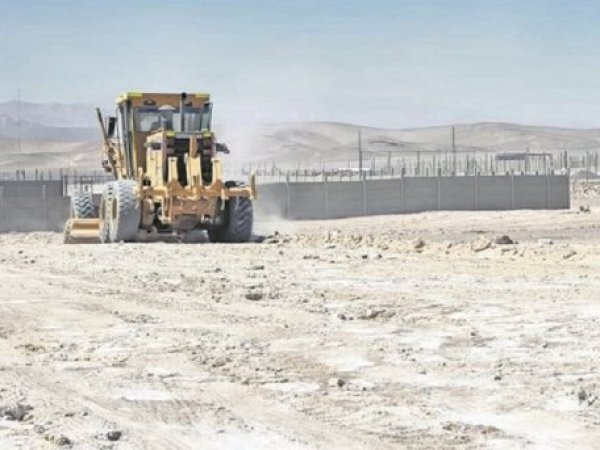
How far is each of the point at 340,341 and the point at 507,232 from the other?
21824 millimetres

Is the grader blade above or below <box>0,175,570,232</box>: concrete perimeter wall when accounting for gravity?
below

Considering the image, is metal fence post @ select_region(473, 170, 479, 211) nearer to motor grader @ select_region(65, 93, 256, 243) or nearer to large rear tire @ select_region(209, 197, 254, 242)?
motor grader @ select_region(65, 93, 256, 243)

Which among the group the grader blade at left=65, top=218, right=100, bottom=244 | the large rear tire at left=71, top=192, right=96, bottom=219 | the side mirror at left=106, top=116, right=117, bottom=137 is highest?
the side mirror at left=106, top=116, right=117, bottom=137

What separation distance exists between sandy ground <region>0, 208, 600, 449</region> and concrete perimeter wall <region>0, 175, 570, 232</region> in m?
24.4

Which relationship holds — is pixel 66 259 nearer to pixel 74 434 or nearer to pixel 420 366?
pixel 420 366

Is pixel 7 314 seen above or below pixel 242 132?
below

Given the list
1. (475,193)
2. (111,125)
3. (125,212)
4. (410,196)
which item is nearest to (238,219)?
(125,212)

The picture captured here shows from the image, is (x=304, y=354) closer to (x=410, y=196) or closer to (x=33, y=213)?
(x=33, y=213)

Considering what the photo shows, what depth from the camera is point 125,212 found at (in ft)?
83.7

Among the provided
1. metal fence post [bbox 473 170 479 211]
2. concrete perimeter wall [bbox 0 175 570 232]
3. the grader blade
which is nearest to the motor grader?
Result: the grader blade

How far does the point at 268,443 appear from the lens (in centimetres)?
754

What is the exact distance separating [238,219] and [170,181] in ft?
6.51

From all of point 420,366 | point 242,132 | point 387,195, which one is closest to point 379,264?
point 420,366

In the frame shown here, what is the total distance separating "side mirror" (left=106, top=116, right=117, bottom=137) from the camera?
90.6 feet
